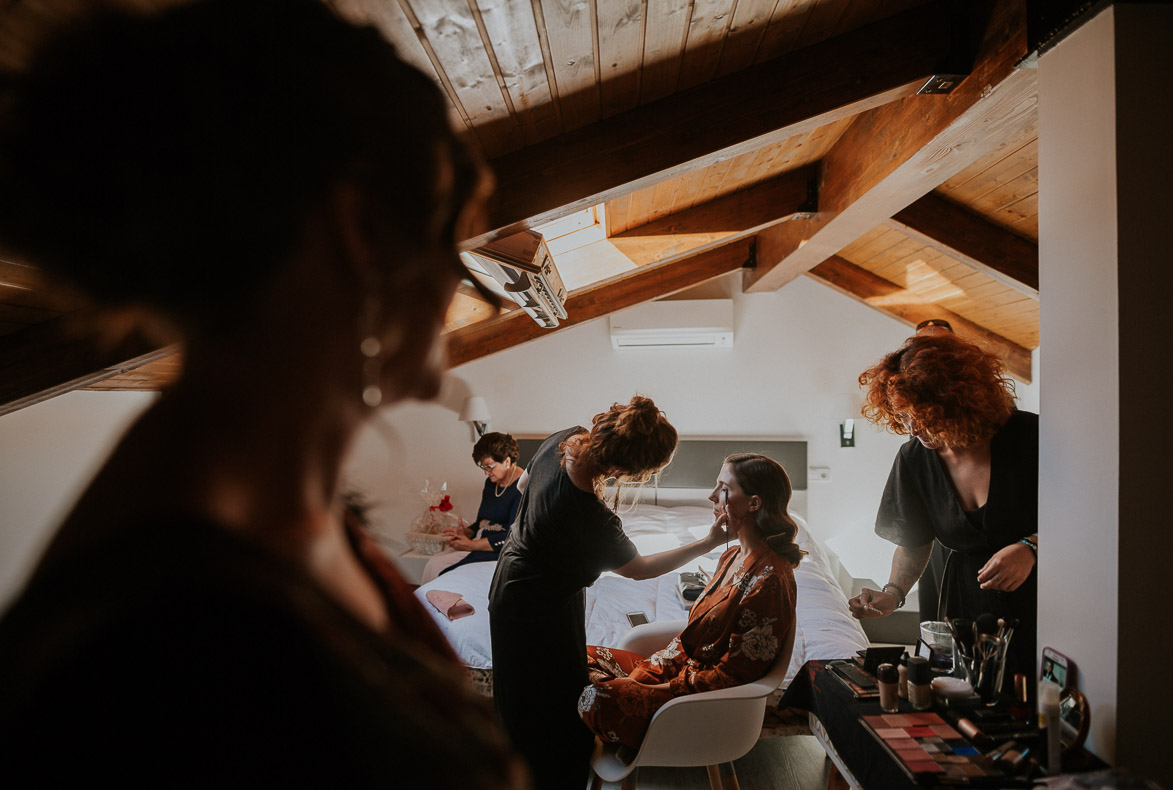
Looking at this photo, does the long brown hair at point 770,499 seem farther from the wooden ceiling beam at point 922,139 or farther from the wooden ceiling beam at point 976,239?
the wooden ceiling beam at point 976,239

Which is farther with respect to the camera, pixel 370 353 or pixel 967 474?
pixel 967 474

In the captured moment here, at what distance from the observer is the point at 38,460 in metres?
2.46

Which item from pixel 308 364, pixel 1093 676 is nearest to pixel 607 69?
pixel 308 364

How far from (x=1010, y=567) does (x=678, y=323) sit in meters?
3.42

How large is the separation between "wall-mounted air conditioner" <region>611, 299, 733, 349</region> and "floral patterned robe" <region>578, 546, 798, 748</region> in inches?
119

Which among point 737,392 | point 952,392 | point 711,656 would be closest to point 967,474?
point 952,392

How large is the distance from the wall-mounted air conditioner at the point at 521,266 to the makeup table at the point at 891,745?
166 cm

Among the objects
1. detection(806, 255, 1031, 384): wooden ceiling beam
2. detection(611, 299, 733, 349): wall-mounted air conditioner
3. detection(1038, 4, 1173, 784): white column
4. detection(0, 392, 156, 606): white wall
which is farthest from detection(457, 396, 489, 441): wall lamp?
detection(1038, 4, 1173, 784): white column

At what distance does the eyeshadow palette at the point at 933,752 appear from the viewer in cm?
115

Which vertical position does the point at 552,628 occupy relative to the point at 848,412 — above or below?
below

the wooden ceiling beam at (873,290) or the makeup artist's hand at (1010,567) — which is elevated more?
the wooden ceiling beam at (873,290)

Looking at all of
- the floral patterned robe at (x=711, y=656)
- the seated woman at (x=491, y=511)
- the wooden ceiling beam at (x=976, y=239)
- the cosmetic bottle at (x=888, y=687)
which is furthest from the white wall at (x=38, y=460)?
the wooden ceiling beam at (x=976, y=239)

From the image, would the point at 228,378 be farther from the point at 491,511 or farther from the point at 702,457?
the point at 702,457

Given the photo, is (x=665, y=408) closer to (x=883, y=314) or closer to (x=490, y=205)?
(x=883, y=314)
